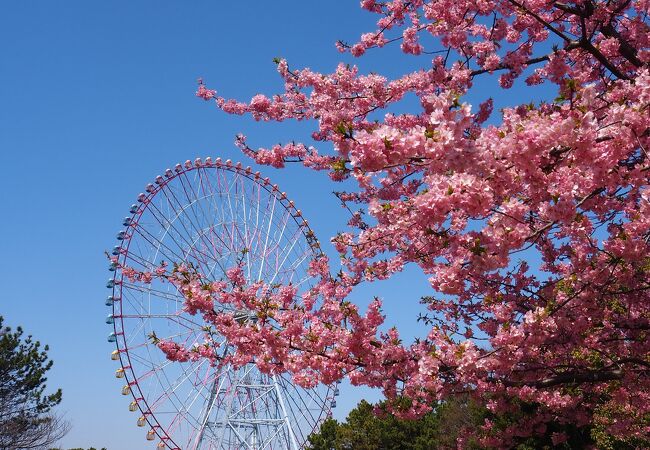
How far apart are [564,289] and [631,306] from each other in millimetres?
1674

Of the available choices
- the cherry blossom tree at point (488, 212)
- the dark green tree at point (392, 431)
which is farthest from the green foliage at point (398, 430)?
the cherry blossom tree at point (488, 212)

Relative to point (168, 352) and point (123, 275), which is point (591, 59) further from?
point (123, 275)

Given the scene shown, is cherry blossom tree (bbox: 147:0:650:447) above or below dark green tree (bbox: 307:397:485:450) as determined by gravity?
below

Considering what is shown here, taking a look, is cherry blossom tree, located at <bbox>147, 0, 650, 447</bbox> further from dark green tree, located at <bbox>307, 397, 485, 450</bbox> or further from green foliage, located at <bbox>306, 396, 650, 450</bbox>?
dark green tree, located at <bbox>307, 397, 485, 450</bbox>

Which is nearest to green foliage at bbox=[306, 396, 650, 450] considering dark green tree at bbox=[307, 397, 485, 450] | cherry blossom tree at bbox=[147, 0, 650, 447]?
dark green tree at bbox=[307, 397, 485, 450]

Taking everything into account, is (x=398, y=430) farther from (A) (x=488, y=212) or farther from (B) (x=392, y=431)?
(A) (x=488, y=212)

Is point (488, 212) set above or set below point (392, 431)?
below

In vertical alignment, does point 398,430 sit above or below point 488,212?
above

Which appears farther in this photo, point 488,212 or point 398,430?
point 398,430

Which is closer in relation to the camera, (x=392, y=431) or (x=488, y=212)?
(x=488, y=212)

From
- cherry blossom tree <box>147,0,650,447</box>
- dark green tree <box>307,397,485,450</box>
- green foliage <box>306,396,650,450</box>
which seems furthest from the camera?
dark green tree <box>307,397,485,450</box>

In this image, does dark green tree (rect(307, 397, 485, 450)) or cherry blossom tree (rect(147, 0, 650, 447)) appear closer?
cherry blossom tree (rect(147, 0, 650, 447))

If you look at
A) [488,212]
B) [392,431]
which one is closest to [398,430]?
[392,431]

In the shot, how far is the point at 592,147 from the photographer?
397 centimetres
